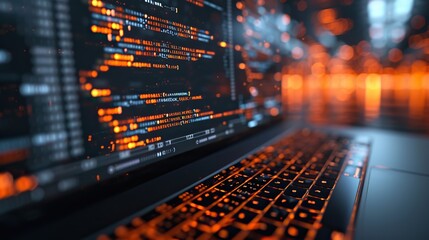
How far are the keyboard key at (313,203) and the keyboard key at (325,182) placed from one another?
3.1 inches

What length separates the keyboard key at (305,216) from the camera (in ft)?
1.23

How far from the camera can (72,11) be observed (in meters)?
0.35

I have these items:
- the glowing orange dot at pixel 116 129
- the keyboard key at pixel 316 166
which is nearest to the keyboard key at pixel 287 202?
the keyboard key at pixel 316 166

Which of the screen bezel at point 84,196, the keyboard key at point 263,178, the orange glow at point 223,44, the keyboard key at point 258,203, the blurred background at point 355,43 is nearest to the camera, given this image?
the screen bezel at point 84,196

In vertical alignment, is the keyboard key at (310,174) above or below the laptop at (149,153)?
below

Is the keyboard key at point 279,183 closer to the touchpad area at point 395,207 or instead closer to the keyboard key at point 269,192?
the keyboard key at point 269,192

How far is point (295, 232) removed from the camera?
0.34 meters

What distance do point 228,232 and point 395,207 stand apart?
0.33 metres

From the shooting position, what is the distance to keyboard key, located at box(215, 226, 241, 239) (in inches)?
12.9

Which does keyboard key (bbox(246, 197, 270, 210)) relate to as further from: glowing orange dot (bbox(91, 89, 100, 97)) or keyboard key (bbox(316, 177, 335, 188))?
glowing orange dot (bbox(91, 89, 100, 97))

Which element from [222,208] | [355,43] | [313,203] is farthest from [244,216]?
[355,43]

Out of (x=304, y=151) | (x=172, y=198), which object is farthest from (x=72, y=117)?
(x=304, y=151)

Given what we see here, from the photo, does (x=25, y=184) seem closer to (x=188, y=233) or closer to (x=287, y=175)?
(x=188, y=233)

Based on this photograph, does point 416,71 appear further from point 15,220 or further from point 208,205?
point 15,220
